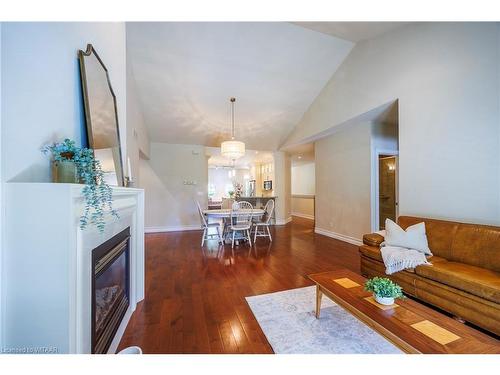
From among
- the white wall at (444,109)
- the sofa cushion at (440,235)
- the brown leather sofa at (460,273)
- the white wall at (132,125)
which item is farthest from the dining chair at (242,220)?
the sofa cushion at (440,235)

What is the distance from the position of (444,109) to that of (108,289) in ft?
13.5

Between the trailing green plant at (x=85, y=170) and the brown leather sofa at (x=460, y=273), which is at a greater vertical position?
the trailing green plant at (x=85, y=170)

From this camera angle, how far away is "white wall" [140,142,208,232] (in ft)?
19.4

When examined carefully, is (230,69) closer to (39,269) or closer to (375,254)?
(375,254)

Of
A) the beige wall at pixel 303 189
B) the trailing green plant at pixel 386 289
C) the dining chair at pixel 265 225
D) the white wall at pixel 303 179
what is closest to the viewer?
the trailing green plant at pixel 386 289

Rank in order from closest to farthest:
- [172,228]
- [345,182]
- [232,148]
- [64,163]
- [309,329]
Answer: [64,163]
[309,329]
[232,148]
[345,182]
[172,228]

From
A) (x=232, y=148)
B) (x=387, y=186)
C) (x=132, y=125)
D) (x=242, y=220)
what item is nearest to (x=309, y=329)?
(x=242, y=220)

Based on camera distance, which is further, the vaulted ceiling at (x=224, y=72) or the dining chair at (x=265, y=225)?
the dining chair at (x=265, y=225)

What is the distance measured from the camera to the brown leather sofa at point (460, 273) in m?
1.62

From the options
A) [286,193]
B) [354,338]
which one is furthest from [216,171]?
[354,338]

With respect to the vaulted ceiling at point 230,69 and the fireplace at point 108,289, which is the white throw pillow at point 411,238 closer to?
the fireplace at point 108,289

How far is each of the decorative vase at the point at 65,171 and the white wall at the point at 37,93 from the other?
9 cm

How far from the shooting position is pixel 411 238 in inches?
92.7

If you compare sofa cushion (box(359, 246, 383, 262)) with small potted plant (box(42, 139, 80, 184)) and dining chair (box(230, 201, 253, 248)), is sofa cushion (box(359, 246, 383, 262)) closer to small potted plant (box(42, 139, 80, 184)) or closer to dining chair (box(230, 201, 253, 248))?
dining chair (box(230, 201, 253, 248))
